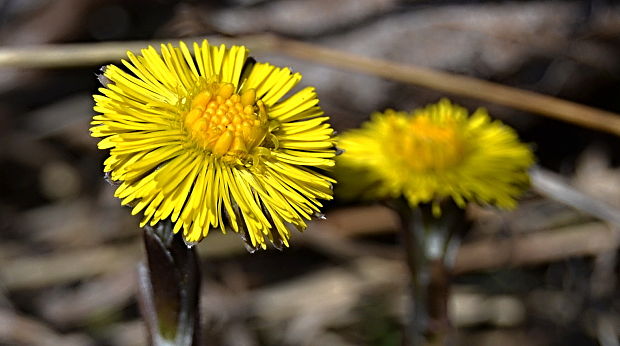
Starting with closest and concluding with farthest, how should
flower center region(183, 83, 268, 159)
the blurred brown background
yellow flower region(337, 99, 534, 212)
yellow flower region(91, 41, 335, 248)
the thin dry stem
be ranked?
yellow flower region(91, 41, 335, 248) < flower center region(183, 83, 268, 159) < yellow flower region(337, 99, 534, 212) < the thin dry stem < the blurred brown background

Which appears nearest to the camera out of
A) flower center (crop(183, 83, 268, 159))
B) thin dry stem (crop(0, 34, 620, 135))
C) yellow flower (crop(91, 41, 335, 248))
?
yellow flower (crop(91, 41, 335, 248))

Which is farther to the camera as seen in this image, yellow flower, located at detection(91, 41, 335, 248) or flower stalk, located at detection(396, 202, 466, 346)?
flower stalk, located at detection(396, 202, 466, 346)

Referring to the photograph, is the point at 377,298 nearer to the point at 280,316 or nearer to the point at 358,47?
the point at 280,316

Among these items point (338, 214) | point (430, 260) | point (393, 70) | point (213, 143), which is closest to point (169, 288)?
point (213, 143)

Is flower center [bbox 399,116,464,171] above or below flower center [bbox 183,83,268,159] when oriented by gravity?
below

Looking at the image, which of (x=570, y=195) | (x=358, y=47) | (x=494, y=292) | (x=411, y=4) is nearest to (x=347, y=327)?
(x=494, y=292)

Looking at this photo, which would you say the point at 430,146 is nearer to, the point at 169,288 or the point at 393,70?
the point at 393,70

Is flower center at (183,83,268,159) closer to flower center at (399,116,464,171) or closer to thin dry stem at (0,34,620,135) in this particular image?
flower center at (399,116,464,171)

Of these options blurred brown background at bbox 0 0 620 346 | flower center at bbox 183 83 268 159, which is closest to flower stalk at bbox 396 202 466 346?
flower center at bbox 183 83 268 159
